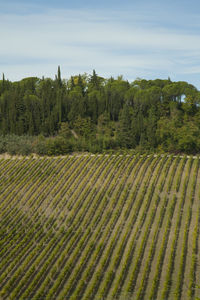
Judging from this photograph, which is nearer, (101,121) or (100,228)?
(100,228)

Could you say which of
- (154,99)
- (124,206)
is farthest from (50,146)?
(154,99)

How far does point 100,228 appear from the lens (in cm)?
2705

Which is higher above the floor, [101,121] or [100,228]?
[101,121]

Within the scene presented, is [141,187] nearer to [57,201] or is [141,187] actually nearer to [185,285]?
[57,201]

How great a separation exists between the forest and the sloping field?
7.48m

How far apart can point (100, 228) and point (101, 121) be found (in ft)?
103

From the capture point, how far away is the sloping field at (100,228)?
20.5 m

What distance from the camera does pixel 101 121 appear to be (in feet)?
185

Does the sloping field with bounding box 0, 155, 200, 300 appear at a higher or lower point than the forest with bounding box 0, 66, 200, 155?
lower

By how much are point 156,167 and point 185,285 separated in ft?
62.2

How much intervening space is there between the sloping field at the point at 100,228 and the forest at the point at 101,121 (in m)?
7.48

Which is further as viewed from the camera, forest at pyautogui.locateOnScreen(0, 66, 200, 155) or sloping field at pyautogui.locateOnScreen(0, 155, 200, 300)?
forest at pyautogui.locateOnScreen(0, 66, 200, 155)

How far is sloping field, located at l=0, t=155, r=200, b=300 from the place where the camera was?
2052 cm

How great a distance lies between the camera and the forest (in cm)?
4759
